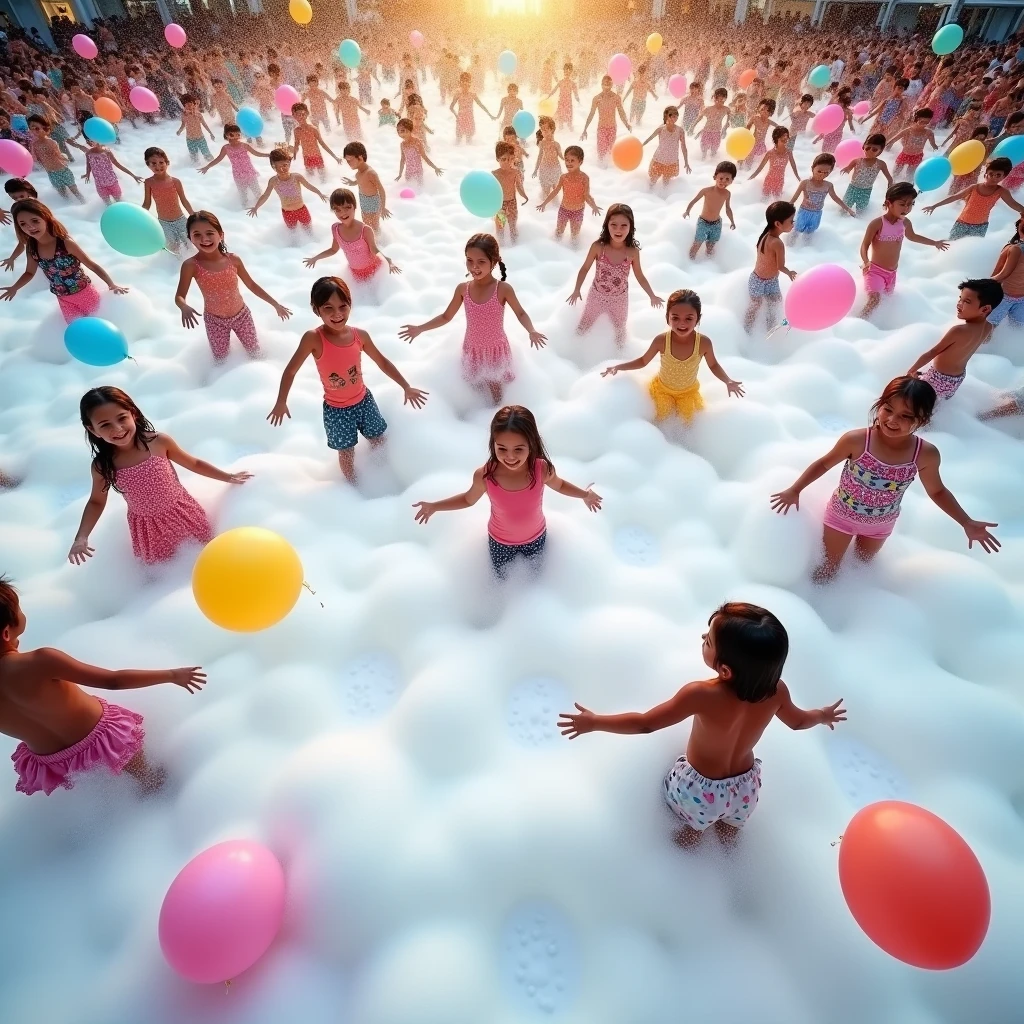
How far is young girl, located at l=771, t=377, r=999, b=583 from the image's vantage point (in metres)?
2.20

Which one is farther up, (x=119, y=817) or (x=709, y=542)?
(x=709, y=542)

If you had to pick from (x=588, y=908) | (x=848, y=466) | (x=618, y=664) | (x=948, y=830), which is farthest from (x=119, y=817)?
(x=848, y=466)

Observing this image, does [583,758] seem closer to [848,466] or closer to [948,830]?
[948,830]

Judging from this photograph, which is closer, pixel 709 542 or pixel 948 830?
pixel 948 830

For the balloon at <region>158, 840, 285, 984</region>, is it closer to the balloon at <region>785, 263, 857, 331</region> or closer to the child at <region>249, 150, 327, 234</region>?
the balloon at <region>785, 263, 857, 331</region>

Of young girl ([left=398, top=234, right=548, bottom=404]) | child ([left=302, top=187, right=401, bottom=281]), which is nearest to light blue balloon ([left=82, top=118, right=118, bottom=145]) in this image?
child ([left=302, top=187, right=401, bottom=281])

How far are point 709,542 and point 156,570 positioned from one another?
104 inches

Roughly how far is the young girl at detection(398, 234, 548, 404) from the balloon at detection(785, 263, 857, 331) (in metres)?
1.65

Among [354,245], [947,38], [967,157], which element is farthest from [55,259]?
[947,38]

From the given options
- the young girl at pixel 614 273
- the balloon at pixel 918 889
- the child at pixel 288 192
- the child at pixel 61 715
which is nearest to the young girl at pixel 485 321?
the young girl at pixel 614 273

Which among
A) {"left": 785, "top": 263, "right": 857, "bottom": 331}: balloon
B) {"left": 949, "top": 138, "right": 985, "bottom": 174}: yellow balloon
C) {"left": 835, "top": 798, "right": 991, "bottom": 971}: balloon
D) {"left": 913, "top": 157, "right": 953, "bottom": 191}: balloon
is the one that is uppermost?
{"left": 949, "top": 138, "right": 985, "bottom": 174}: yellow balloon

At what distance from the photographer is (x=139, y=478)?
2.46 metres

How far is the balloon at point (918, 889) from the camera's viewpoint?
4.21ft

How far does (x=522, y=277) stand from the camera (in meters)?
5.18
